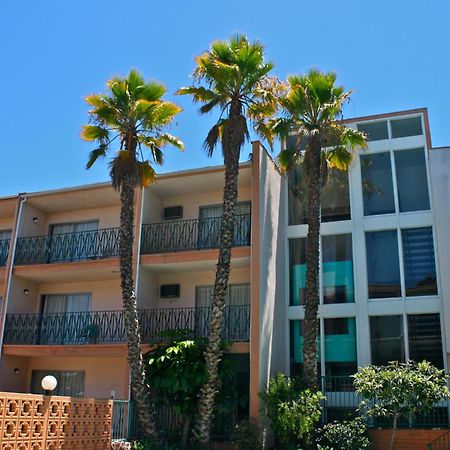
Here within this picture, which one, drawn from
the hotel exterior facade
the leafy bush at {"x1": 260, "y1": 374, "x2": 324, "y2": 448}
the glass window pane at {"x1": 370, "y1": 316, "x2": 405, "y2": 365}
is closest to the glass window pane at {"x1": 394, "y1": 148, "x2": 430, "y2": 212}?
the hotel exterior facade

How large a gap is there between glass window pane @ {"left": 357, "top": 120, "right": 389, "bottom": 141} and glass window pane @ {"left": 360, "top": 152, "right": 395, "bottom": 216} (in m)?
0.62

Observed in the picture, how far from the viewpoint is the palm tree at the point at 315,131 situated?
56.6ft

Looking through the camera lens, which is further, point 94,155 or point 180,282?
point 180,282

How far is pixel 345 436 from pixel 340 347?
11.7 ft

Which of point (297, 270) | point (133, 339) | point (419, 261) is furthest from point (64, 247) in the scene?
point (419, 261)

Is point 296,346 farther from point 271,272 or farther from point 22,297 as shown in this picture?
point 22,297

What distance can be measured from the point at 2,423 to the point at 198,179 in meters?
9.99

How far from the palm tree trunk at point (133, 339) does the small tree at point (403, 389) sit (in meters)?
5.62

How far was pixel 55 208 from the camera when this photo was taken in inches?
901

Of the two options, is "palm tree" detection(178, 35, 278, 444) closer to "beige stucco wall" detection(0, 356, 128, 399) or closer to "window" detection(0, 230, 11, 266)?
"beige stucco wall" detection(0, 356, 128, 399)

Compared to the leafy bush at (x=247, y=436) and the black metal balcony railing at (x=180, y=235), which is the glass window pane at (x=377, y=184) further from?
the leafy bush at (x=247, y=436)

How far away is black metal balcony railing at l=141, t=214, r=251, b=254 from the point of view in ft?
65.9

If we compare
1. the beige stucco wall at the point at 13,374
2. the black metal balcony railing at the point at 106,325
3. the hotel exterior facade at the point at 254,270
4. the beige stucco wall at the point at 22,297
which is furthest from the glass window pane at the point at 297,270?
the beige stucco wall at the point at 13,374

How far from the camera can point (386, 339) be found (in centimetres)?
1836
